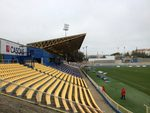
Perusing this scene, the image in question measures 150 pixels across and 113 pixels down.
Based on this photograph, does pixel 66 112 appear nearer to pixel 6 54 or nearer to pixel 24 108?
pixel 24 108

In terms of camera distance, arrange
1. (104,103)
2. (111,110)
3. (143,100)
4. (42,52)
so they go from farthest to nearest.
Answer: (42,52)
(143,100)
(104,103)
(111,110)

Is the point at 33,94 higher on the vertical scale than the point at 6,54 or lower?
lower

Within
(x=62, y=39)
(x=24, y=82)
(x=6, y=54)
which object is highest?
(x=62, y=39)

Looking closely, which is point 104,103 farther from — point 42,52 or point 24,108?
point 42,52

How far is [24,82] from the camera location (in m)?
10.5

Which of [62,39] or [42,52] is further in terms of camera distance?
[62,39]

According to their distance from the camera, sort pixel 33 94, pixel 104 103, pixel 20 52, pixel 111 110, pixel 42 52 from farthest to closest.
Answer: pixel 42 52 < pixel 20 52 < pixel 104 103 < pixel 111 110 < pixel 33 94

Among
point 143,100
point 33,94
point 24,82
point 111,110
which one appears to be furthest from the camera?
point 143,100

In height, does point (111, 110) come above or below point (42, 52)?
below

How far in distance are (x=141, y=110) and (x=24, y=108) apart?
29.3 feet

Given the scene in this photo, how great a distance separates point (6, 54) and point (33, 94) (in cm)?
991

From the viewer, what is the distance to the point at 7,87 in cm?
841

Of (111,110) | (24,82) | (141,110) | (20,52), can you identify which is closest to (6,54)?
(20,52)

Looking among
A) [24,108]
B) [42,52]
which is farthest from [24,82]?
[42,52]
